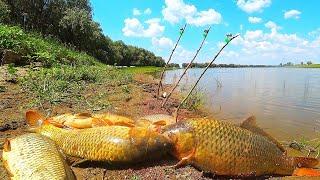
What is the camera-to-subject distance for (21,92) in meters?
11.6

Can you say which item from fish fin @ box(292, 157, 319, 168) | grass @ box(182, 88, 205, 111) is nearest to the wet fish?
fish fin @ box(292, 157, 319, 168)

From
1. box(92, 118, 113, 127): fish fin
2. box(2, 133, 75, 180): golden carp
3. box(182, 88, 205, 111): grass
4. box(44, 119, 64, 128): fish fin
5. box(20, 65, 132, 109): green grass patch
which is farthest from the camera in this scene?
box(182, 88, 205, 111): grass

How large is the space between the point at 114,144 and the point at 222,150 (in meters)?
1.45

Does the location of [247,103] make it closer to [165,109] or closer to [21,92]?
[165,109]

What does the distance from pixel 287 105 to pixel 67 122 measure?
39.4ft

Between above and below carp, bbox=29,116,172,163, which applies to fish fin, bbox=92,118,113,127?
above

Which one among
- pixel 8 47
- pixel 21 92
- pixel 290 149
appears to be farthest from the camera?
pixel 8 47

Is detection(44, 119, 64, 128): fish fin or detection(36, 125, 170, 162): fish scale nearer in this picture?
detection(36, 125, 170, 162): fish scale

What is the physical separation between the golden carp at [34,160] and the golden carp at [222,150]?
154cm

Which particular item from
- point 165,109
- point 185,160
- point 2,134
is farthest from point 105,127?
point 165,109

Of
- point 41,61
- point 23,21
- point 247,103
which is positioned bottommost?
point 247,103

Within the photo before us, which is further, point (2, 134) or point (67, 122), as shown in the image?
point (2, 134)

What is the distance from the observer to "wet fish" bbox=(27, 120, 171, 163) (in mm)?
5488

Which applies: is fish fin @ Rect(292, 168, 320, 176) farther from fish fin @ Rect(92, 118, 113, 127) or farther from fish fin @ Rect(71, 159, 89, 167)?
fish fin @ Rect(71, 159, 89, 167)
